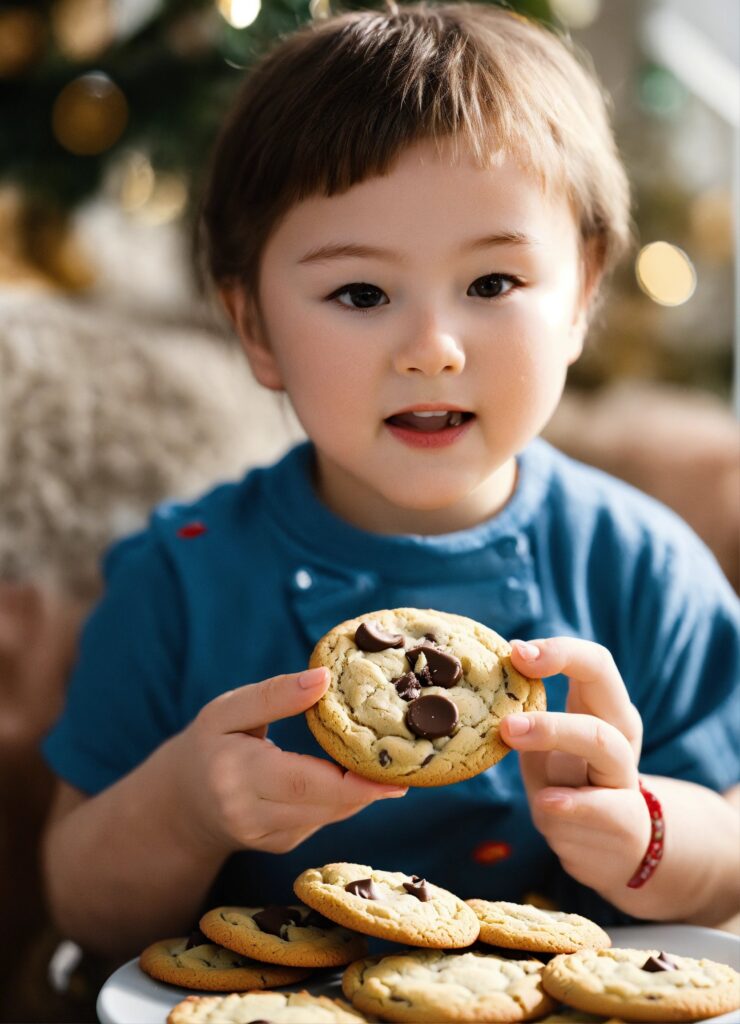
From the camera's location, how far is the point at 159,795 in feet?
3.24

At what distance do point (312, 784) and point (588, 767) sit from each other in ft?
0.74

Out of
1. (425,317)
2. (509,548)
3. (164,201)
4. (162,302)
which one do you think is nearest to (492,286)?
(425,317)

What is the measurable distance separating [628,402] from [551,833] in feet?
3.60

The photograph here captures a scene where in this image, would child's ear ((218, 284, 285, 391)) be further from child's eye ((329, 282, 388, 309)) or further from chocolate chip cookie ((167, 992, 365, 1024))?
chocolate chip cookie ((167, 992, 365, 1024))

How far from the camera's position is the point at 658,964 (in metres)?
0.77

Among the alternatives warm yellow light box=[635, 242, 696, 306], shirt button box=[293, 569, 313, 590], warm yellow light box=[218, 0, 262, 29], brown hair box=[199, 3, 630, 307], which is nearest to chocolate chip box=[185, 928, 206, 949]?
shirt button box=[293, 569, 313, 590]

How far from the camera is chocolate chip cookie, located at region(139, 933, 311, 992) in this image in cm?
81

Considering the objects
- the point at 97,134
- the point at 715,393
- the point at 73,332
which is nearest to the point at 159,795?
the point at 73,332

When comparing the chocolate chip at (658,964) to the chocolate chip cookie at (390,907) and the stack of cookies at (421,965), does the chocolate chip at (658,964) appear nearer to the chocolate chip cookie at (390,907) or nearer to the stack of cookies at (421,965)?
the stack of cookies at (421,965)

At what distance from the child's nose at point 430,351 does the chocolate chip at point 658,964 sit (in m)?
0.43

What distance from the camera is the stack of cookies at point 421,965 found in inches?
28.9

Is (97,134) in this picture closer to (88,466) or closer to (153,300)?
(153,300)

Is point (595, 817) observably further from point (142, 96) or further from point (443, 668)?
point (142, 96)

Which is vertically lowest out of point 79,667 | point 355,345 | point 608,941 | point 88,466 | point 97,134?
point 608,941
